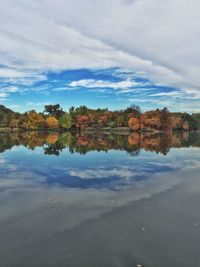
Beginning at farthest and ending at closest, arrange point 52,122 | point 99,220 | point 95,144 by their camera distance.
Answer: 1. point 52,122
2. point 95,144
3. point 99,220

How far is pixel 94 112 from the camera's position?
162625 mm

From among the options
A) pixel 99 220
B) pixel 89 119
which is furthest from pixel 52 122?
pixel 99 220

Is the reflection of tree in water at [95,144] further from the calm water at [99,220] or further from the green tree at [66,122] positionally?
the green tree at [66,122]

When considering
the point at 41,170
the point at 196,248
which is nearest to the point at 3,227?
the point at 196,248

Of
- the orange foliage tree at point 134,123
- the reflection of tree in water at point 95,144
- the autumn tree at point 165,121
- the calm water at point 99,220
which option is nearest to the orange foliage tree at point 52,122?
the orange foliage tree at point 134,123

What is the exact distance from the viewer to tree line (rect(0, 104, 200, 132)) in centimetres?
14988

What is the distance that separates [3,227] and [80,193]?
5604 mm

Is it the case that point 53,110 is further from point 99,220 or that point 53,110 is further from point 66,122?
point 99,220

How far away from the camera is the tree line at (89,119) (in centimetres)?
14988

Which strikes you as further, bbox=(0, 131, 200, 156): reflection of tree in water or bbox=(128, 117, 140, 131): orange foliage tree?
bbox=(128, 117, 140, 131): orange foliage tree

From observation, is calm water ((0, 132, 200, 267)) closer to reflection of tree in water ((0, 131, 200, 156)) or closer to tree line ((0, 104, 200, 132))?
reflection of tree in water ((0, 131, 200, 156))

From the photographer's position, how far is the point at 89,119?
6088 inches

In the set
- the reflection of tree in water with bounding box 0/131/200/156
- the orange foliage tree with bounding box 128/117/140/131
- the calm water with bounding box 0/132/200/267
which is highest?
the orange foliage tree with bounding box 128/117/140/131

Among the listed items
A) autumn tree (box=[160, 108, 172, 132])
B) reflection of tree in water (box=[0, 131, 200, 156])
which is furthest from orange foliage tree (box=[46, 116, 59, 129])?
reflection of tree in water (box=[0, 131, 200, 156])
